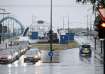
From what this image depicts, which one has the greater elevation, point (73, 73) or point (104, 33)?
point (104, 33)

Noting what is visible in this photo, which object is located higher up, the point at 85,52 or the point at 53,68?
the point at 53,68

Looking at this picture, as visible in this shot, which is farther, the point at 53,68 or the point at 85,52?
the point at 85,52

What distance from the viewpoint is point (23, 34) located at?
331 ft

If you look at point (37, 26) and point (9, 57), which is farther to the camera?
point (37, 26)

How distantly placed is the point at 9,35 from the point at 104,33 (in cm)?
8162

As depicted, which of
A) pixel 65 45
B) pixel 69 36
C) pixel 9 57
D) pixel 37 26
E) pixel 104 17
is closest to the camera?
pixel 104 17

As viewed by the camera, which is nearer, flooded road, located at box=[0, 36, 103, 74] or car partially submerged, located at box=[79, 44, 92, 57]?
flooded road, located at box=[0, 36, 103, 74]

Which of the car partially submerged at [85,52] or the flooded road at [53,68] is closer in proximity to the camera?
the flooded road at [53,68]

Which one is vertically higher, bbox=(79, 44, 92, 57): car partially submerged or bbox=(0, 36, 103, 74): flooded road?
bbox=(0, 36, 103, 74): flooded road

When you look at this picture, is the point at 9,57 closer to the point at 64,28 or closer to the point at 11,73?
the point at 11,73

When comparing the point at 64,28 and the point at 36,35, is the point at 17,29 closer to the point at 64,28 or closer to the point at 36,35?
the point at 36,35

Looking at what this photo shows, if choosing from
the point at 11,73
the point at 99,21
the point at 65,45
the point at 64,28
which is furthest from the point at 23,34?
the point at 99,21

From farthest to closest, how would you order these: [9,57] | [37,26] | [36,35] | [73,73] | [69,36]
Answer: [37,26], [36,35], [69,36], [9,57], [73,73]

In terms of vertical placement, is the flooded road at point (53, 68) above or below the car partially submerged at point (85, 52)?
above
